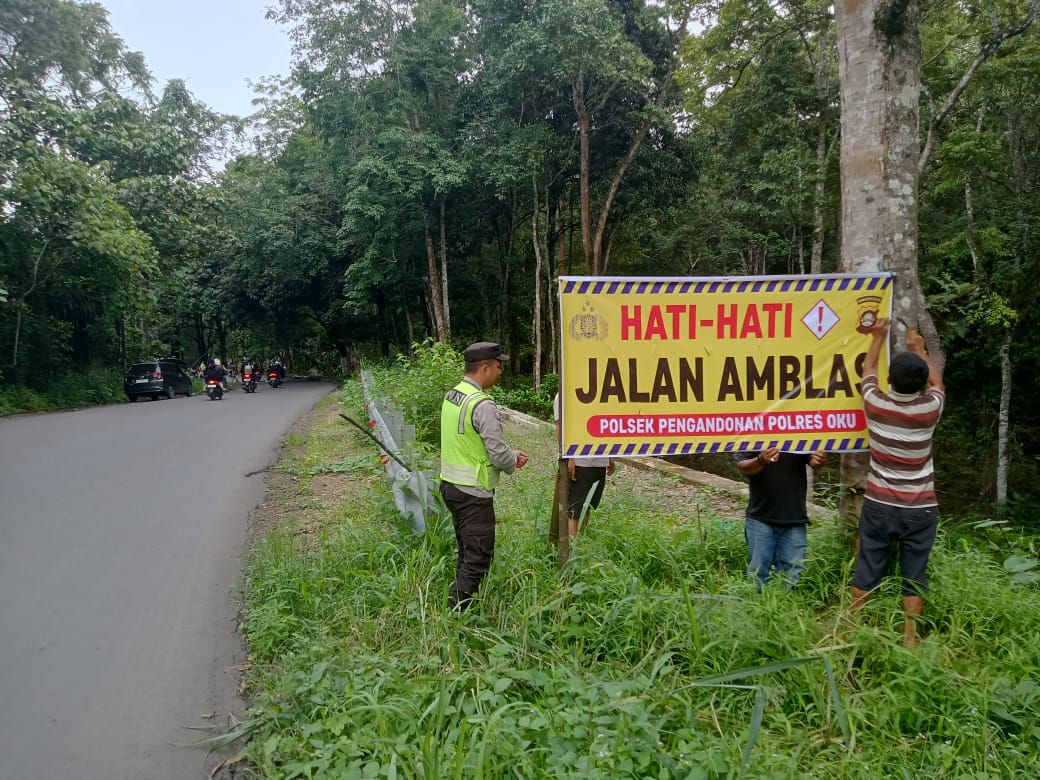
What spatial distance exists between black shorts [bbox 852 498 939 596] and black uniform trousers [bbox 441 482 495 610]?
2.04 metres

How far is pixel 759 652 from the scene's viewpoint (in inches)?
123

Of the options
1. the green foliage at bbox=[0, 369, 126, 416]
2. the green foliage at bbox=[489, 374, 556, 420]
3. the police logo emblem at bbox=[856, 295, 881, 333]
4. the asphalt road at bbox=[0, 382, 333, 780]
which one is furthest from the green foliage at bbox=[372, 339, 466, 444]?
the green foliage at bbox=[0, 369, 126, 416]

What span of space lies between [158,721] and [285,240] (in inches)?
1037

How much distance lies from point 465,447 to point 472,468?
127 mm

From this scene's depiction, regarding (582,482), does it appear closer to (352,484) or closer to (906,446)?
(906,446)

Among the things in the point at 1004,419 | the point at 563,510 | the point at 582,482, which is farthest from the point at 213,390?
the point at 1004,419

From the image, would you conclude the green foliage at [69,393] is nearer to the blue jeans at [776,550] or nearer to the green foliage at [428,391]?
the green foliage at [428,391]

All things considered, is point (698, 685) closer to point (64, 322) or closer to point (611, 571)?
point (611, 571)

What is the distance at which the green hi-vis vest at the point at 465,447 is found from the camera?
3.65 meters

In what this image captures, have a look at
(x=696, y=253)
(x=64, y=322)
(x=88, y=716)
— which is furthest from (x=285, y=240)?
(x=88, y=716)

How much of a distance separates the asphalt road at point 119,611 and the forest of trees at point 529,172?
7.20 m

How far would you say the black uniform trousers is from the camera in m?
3.63

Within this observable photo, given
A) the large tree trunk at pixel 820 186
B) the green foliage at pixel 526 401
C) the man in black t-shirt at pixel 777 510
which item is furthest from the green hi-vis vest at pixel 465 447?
the green foliage at pixel 526 401

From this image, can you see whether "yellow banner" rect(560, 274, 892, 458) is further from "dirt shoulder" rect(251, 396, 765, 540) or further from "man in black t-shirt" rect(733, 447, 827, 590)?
A: "dirt shoulder" rect(251, 396, 765, 540)
